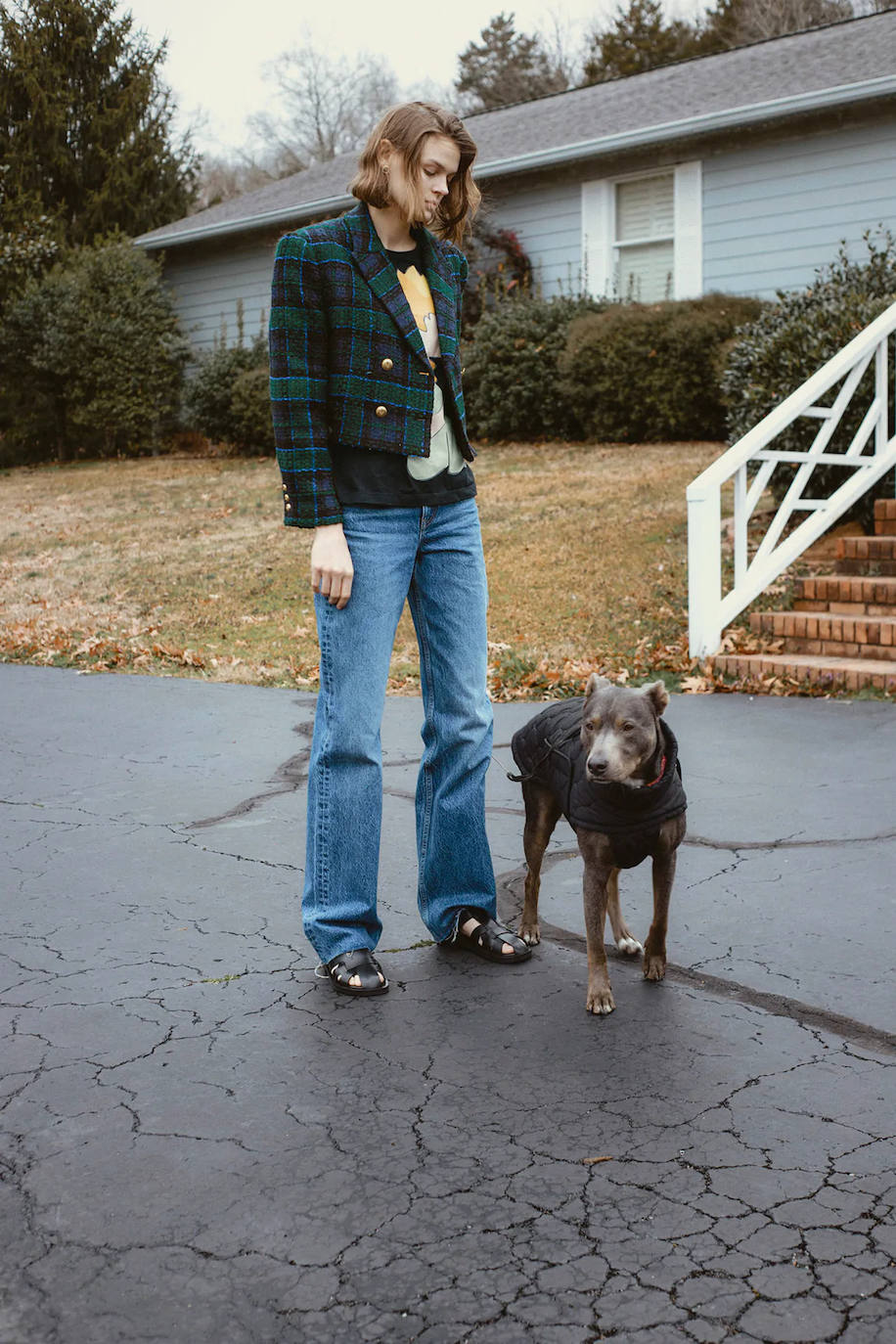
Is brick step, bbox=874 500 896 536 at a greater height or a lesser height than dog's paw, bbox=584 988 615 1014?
greater

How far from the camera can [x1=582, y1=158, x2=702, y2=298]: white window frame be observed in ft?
56.1

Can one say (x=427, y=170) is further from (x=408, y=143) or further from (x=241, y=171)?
(x=241, y=171)

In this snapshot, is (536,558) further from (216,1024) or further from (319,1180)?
(319,1180)

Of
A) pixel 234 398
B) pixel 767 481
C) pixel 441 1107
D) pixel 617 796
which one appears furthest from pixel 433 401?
pixel 234 398

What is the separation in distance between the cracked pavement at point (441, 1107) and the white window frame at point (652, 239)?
13.7 m

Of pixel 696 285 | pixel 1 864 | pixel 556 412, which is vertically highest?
pixel 696 285

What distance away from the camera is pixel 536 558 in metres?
10.9

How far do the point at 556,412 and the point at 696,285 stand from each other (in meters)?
2.52

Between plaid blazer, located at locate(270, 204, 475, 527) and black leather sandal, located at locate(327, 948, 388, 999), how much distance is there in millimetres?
1122

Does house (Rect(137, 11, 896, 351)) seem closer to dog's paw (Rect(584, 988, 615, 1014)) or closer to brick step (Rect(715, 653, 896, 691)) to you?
brick step (Rect(715, 653, 896, 691))

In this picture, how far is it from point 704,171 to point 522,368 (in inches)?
146

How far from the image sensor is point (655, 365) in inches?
599

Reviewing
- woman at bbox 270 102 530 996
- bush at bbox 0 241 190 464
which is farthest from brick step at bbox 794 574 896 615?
bush at bbox 0 241 190 464

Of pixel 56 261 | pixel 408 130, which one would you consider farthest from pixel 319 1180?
pixel 56 261
